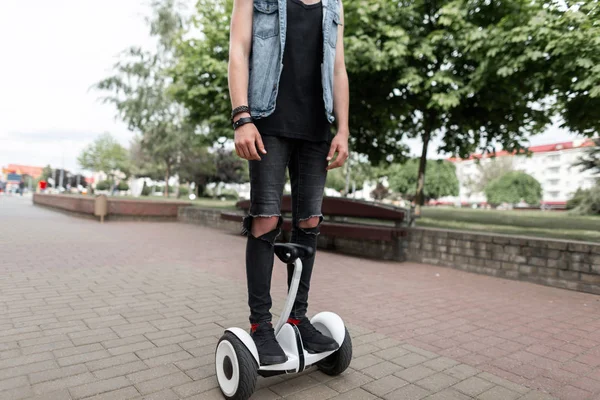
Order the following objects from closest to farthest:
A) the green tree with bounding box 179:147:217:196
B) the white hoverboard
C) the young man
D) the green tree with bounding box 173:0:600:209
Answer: the white hoverboard, the young man, the green tree with bounding box 173:0:600:209, the green tree with bounding box 179:147:217:196

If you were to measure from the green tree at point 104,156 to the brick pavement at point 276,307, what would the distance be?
54.6 m

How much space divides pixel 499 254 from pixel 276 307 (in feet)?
12.5

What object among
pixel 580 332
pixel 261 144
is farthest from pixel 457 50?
pixel 261 144

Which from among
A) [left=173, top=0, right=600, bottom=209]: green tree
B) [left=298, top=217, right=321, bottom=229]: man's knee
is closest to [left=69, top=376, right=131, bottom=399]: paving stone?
[left=298, top=217, right=321, bottom=229]: man's knee

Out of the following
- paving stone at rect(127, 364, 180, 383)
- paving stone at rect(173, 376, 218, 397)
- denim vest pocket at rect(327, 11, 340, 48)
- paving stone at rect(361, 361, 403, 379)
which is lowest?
paving stone at rect(361, 361, 403, 379)

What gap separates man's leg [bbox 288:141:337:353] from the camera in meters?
2.23

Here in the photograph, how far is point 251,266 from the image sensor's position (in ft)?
7.04

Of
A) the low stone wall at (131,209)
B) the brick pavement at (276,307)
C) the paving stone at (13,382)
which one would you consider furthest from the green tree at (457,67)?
the paving stone at (13,382)

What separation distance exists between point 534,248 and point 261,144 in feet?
16.8

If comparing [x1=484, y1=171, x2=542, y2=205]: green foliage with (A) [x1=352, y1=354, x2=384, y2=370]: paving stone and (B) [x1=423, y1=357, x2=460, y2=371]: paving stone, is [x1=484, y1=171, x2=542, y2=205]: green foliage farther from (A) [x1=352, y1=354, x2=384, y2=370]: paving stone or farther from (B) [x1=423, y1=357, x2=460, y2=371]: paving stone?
(A) [x1=352, y1=354, x2=384, y2=370]: paving stone

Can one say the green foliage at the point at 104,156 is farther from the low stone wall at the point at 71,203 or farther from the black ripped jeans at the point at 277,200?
the black ripped jeans at the point at 277,200

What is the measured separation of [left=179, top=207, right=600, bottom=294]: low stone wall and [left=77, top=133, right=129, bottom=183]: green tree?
54013 mm

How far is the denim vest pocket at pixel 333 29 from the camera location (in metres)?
2.25

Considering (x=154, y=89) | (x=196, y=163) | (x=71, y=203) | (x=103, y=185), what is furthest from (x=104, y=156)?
(x=71, y=203)
